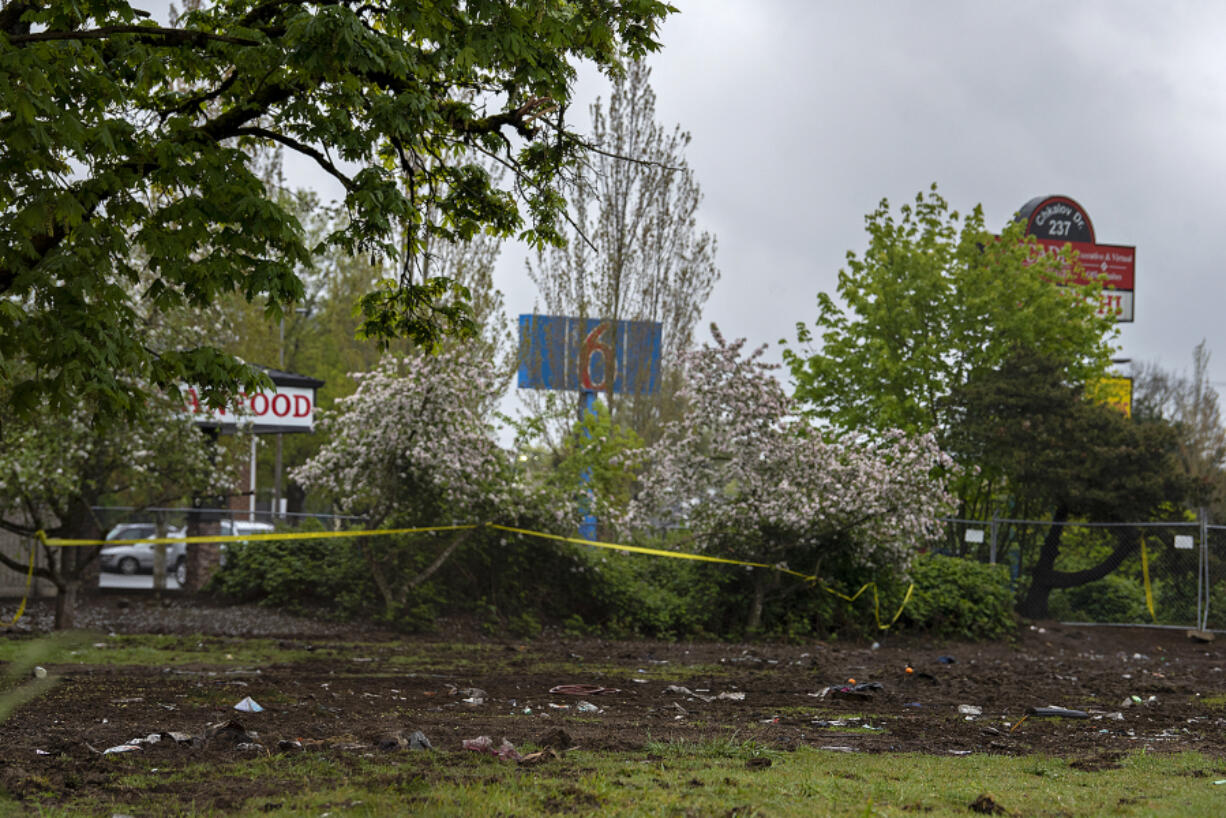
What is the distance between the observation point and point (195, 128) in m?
8.05

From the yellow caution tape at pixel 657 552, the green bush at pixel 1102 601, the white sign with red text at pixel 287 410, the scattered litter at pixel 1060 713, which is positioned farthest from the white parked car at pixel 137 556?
the scattered litter at pixel 1060 713

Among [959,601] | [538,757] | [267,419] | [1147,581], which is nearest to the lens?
[538,757]

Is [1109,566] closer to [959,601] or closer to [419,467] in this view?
[959,601]

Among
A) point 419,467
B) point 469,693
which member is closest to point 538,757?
point 469,693

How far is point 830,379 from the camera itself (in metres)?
29.6

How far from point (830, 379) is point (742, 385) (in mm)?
13632

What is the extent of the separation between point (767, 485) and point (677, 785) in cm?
1166

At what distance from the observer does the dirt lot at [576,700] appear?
6449 mm

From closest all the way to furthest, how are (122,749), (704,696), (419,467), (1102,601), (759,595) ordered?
(122,749) → (704,696) → (419,467) → (759,595) → (1102,601)

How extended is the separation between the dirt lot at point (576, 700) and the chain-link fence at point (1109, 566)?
5192 millimetres

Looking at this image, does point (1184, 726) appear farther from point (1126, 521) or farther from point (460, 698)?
point (1126, 521)

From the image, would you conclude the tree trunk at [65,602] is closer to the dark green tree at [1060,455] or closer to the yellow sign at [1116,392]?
the dark green tree at [1060,455]

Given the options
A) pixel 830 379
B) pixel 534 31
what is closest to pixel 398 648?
pixel 534 31

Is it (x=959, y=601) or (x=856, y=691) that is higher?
(x=856, y=691)
